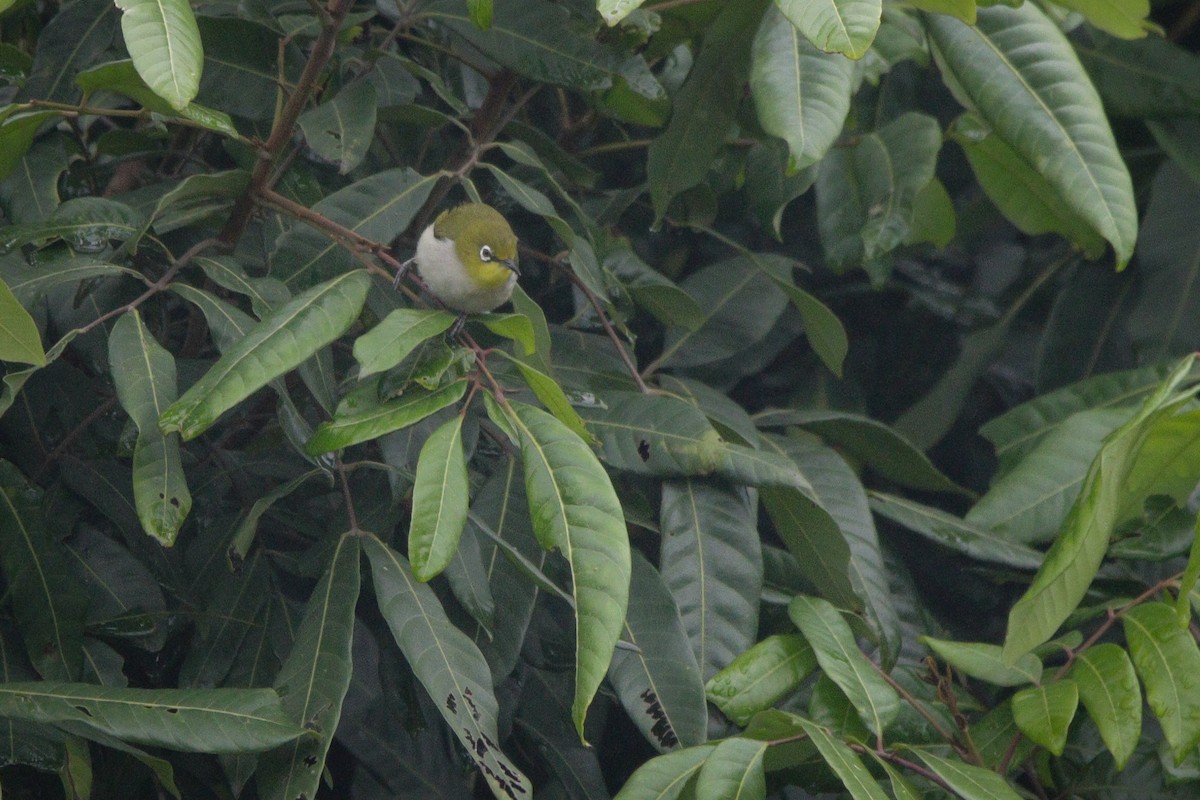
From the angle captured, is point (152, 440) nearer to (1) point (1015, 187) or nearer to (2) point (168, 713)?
(2) point (168, 713)

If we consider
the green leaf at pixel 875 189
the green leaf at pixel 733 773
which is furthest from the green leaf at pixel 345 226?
the green leaf at pixel 733 773

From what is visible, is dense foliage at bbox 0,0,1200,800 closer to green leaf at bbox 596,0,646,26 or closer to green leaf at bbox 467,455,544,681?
green leaf at bbox 467,455,544,681

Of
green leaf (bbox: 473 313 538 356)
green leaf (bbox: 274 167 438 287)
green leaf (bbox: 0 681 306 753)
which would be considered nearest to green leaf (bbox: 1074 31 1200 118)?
green leaf (bbox: 274 167 438 287)

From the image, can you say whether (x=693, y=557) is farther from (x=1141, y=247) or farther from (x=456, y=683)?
(x=1141, y=247)

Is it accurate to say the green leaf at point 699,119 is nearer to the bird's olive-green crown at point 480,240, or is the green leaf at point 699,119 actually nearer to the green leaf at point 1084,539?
the bird's olive-green crown at point 480,240

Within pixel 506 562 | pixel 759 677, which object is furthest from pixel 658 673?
pixel 506 562

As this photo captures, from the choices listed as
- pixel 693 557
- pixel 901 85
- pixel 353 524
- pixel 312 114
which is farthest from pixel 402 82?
pixel 901 85

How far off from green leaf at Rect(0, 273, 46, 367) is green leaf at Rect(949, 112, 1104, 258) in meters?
1.42

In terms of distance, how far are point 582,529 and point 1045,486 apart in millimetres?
832

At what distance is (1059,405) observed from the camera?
1.93 m

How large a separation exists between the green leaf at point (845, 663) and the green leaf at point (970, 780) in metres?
0.07

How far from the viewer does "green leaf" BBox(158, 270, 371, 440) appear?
1.10m

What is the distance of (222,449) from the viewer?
1.62 meters

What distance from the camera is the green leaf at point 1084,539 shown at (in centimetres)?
117
